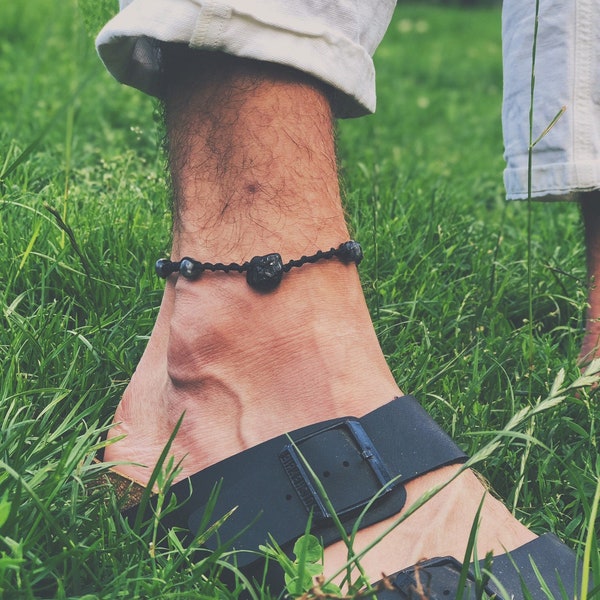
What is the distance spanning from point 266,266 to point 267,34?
31 centimetres

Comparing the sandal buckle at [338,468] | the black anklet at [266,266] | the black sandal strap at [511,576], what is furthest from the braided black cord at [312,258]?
the black sandal strap at [511,576]

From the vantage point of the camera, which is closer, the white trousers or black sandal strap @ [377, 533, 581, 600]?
black sandal strap @ [377, 533, 581, 600]

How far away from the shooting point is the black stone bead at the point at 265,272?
119cm

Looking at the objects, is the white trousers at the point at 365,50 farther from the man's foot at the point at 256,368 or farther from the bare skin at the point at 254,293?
the man's foot at the point at 256,368

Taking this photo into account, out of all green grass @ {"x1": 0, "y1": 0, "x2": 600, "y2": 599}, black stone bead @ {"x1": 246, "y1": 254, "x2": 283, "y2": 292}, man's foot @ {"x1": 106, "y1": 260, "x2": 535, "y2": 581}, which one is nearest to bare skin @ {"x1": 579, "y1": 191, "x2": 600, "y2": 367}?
green grass @ {"x1": 0, "y1": 0, "x2": 600, "y2": 599}

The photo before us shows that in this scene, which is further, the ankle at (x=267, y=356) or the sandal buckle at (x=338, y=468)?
the ankle at (x=267, y=356)

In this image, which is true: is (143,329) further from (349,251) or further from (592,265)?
(592,265)

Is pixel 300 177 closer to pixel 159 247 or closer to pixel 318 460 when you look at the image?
pixel 318 460

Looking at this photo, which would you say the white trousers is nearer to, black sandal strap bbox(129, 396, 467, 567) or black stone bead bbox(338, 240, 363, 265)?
black stone bead bbox(338, 240, 363, 265)

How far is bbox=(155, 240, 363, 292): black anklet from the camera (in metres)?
1.19

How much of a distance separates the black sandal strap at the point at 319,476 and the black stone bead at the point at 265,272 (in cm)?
21

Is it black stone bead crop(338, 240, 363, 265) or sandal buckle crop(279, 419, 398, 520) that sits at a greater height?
black stone bead crop(338, 240, 363, 265)

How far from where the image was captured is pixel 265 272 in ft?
3.90

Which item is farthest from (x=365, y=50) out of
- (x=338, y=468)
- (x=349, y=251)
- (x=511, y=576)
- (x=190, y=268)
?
(x=511, y=576)
